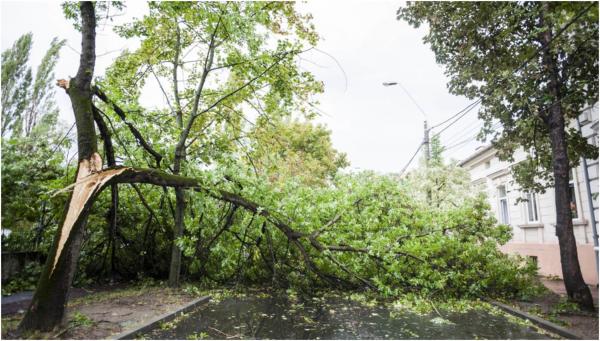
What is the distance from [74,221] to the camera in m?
4.50

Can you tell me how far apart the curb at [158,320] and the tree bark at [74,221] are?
2.45 ft

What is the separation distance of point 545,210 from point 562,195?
244 inches

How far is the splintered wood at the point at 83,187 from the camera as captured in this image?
4.48 m

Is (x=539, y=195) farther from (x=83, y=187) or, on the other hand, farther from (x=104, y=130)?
(x=83, y=187)

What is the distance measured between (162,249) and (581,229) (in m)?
10.7

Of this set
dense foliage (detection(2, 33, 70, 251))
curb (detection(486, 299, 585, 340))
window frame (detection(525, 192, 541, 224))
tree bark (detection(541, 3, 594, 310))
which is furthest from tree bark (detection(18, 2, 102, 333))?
window frame (detection(525, 192, 541, 224))

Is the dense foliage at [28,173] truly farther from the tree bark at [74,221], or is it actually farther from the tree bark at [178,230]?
the tree bark at [178,230]

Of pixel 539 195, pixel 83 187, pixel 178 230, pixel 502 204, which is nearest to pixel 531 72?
pixel 539 195

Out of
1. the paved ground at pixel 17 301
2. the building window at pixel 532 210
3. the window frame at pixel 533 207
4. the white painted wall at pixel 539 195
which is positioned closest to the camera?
the paved ground at pixel 17 301

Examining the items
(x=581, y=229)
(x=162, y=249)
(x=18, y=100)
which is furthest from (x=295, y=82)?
(x=581, y=229)

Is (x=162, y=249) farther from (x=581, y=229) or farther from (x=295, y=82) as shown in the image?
(x=581, y=229)

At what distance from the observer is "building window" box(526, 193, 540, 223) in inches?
485

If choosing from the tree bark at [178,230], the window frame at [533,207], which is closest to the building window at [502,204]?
the window frame at [533,207]

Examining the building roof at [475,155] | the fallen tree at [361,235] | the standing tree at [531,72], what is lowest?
the fallen tree at [361,235]
